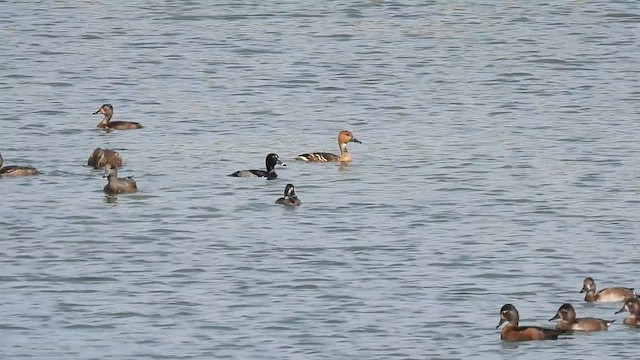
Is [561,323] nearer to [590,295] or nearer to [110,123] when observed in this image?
[590,295]

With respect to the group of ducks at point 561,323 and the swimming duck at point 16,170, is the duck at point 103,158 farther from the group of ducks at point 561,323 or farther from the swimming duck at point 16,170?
the group of ducks at point 561,323

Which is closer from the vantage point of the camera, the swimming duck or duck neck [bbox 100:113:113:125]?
the swimming duck

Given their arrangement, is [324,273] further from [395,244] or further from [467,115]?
[467,115]

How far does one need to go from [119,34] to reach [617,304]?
913 inches

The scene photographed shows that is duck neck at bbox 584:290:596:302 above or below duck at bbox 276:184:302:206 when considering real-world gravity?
below

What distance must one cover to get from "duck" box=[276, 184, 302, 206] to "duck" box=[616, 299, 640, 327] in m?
6.27

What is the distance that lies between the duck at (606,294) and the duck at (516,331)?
1.09m

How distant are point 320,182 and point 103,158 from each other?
2.95 metres

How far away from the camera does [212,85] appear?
33656 millimetres

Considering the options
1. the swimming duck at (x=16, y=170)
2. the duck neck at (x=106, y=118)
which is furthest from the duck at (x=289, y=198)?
the duck neck at (x=106, y=118)

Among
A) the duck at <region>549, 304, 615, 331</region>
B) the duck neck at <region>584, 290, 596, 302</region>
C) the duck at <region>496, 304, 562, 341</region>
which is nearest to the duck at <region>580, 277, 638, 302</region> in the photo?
the duck neck at <region>584, 290, 596, 302</region>

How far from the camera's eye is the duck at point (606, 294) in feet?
59.8

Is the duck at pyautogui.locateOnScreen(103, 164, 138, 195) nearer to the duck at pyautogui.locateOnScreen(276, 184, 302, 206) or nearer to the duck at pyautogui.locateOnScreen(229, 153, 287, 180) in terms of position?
the duck at pyautogui.locateOnScreen(229, 153, 287, 180)

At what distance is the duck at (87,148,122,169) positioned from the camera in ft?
84.0
